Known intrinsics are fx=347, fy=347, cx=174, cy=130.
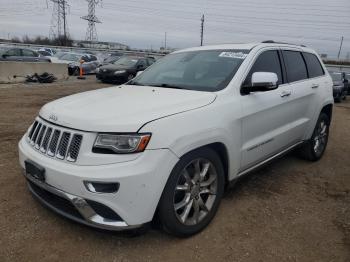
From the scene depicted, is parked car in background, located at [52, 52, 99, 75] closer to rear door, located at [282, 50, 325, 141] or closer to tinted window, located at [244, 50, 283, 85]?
rear door, located at [282, 50, 325, 141]

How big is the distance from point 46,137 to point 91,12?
5718 cm

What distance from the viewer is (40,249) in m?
→ 2.94

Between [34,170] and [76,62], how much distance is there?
21371mm

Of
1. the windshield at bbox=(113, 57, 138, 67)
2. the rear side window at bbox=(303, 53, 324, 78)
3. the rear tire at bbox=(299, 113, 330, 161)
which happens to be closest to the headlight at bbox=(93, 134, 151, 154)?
the rear tire at bbox=(299, 113, 330, 161)

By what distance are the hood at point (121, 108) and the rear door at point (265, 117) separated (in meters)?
0.57

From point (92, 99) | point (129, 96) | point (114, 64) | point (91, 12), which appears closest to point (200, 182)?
point (129, 96)

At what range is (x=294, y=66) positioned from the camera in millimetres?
4770

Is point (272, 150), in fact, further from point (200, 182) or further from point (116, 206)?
point (116, 206)

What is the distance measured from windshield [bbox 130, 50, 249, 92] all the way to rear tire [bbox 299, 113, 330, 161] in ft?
6.96

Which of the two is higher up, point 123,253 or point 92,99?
point 92,99

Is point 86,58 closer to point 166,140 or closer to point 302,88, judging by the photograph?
point 302,88

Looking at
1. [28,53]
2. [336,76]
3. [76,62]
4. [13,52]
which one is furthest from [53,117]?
[76,62]

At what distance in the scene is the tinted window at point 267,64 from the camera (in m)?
3.80

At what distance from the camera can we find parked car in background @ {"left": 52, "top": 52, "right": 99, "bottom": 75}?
22.2 meters
